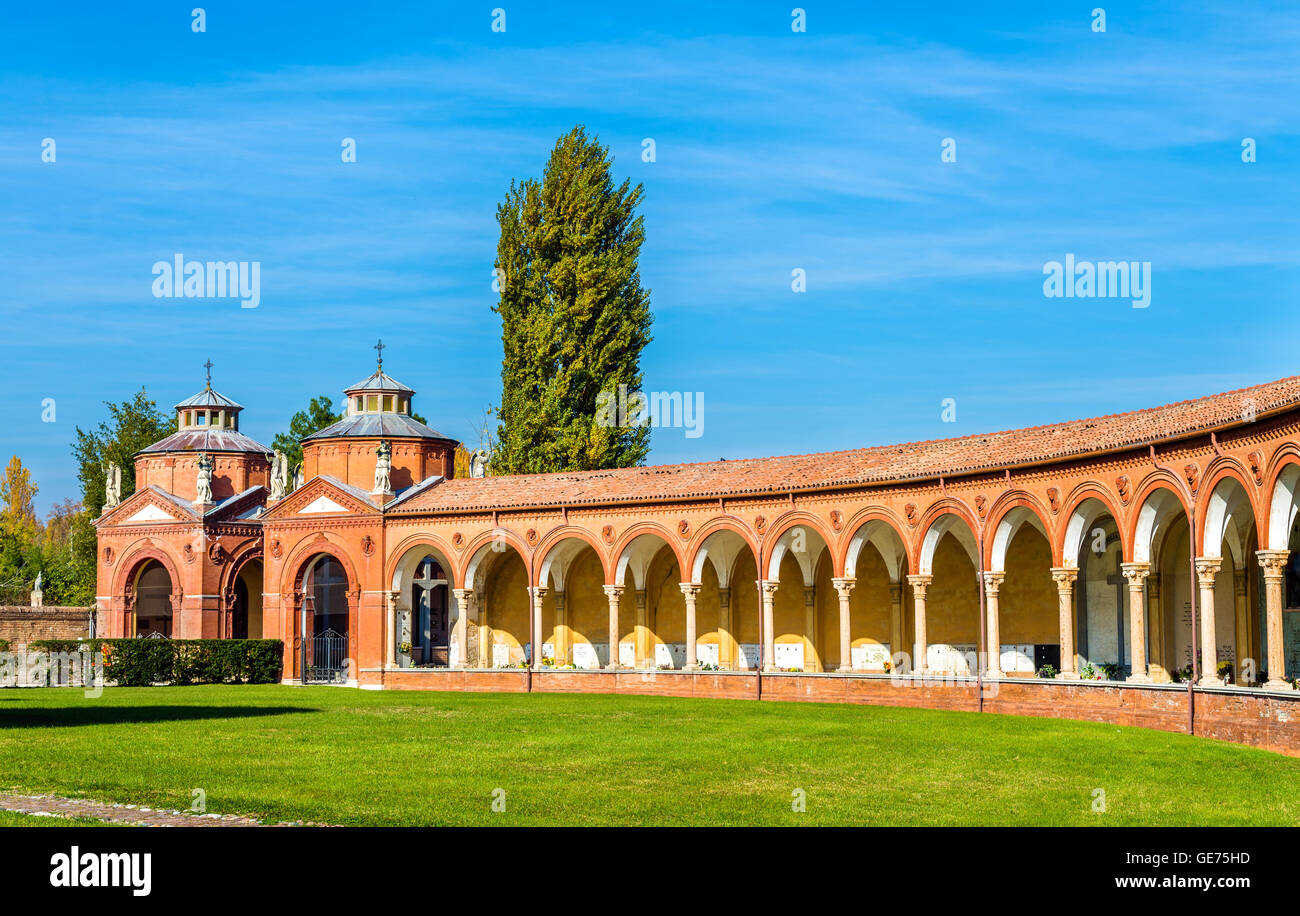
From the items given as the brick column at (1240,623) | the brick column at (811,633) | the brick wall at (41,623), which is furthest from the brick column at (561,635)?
the brick wall at (41,623)

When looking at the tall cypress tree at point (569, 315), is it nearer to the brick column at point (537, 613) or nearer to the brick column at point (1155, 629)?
the brick column at point (537, 613)

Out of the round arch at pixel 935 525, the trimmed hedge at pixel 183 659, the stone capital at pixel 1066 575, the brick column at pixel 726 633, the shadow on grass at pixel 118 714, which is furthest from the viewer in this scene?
the trimmed hedge at pixel 183 659

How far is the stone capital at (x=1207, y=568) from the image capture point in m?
24.0

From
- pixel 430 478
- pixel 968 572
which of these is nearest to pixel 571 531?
pixel 430 478

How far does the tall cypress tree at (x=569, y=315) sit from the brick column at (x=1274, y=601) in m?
26.1

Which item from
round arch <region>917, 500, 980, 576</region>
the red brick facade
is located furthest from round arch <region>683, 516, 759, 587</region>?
round arch <region>917, 500, 980, 576</region>

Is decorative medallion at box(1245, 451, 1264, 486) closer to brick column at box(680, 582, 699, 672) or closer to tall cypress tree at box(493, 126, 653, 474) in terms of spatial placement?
brick column at box(680, 582, 699, 672)

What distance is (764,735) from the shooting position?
23469 millimetres

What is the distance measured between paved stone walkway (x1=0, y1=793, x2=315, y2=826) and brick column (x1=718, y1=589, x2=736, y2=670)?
2567cm

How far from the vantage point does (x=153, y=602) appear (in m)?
50.2

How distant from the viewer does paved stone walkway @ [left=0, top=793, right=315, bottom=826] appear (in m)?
13.4
